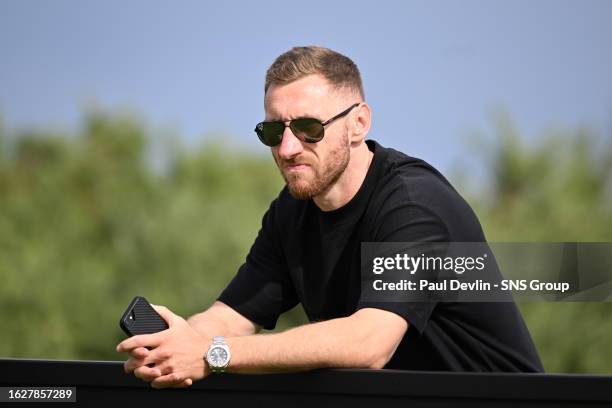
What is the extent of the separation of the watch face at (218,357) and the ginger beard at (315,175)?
70 centimetres

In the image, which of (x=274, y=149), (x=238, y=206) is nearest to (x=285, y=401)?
(x=274, y=149)

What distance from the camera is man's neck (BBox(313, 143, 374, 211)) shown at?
2.91m

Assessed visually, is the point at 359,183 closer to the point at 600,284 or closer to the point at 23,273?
the point at 600,284

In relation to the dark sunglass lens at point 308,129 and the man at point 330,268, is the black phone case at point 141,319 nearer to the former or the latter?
the man at point 330,268

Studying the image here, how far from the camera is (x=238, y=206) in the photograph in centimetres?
2084

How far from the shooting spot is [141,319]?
95.0 inches

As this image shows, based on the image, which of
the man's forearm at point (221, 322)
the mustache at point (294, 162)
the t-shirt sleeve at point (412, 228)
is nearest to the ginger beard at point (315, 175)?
the mustache at point (294, 162)

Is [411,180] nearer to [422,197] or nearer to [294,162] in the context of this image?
[422,197]

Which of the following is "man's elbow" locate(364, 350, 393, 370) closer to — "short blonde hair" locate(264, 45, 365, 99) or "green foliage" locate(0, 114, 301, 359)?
"short blonde hair" locate(264, 45, 365, 99)

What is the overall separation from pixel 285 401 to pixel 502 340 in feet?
2.56

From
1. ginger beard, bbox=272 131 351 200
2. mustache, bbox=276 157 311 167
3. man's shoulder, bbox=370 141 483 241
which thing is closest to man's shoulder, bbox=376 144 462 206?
man's shoulder, bbox=370 141 483 241

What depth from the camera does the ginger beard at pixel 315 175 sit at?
287 centimetres

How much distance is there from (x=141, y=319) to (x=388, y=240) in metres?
0.72

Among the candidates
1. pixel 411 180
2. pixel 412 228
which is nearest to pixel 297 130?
pixel 411 180
